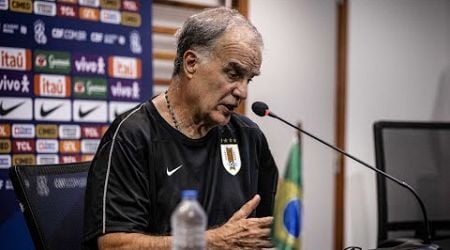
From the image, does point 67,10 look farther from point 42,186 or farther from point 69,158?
A: point 42,186

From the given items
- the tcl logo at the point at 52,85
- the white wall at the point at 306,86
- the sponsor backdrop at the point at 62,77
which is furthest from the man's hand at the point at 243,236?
the white wall at the point at 306,86

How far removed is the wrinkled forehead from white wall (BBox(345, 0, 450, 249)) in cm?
215

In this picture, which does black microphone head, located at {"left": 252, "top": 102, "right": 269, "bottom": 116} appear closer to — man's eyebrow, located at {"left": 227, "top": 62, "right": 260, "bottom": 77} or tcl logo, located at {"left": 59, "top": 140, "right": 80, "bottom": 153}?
man's eyebrow, located at {"left": 227, "top": 62, "right": 260, "bottom": 77}

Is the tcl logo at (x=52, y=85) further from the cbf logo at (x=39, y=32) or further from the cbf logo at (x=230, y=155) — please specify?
the cbf logo at (x=230, y=155)

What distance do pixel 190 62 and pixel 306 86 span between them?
75.9 inches

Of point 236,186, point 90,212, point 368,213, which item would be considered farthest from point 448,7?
point 90,212

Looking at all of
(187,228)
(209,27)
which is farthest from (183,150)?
(187,228)

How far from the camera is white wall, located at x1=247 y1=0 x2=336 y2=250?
3143mm

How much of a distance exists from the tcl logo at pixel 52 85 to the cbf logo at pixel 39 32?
0.52 feet

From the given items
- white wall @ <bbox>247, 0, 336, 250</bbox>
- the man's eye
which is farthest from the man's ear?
white wall @ <bbox>247, 0, 336, 250</bbox>

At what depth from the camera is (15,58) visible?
2.30m

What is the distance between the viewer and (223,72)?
1.46 meters

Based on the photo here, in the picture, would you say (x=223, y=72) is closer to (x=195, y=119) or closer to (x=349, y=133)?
(x=195, y=119)

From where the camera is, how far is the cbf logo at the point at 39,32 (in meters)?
2.35
